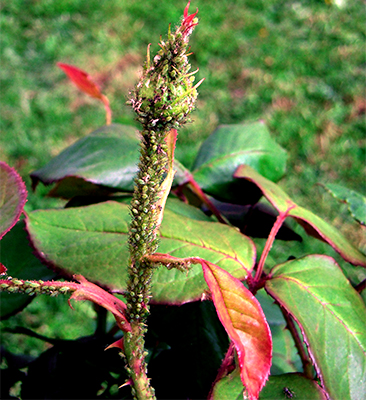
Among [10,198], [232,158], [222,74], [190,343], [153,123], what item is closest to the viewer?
[153,123]

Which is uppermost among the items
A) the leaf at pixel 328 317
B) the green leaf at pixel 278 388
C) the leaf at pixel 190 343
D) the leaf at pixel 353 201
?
the leaf at pixel 353 201

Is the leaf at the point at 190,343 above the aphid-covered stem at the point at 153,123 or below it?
below

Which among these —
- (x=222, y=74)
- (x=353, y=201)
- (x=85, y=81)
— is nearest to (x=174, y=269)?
(x=353, y=201)

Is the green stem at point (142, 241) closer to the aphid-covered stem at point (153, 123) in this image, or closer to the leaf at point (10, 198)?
the aphid-covered stem at point (153, 123)

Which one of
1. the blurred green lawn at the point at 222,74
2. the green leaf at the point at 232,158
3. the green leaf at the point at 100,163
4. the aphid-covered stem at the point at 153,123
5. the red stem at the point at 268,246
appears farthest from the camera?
the blurred green lawn at the point at 222,74

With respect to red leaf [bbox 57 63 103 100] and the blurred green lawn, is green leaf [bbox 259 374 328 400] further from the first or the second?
the blurred green lawn

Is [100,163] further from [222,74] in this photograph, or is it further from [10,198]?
[222,74]

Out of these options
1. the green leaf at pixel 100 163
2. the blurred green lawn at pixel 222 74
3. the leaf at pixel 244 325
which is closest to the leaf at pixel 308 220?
the green leaf at pixel 100 163

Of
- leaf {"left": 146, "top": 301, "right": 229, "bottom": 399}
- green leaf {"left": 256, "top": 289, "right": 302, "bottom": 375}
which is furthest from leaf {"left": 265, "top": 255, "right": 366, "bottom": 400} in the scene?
green leaf {"left": 256, "top": 289, "right": 302, "bottom": 375}
